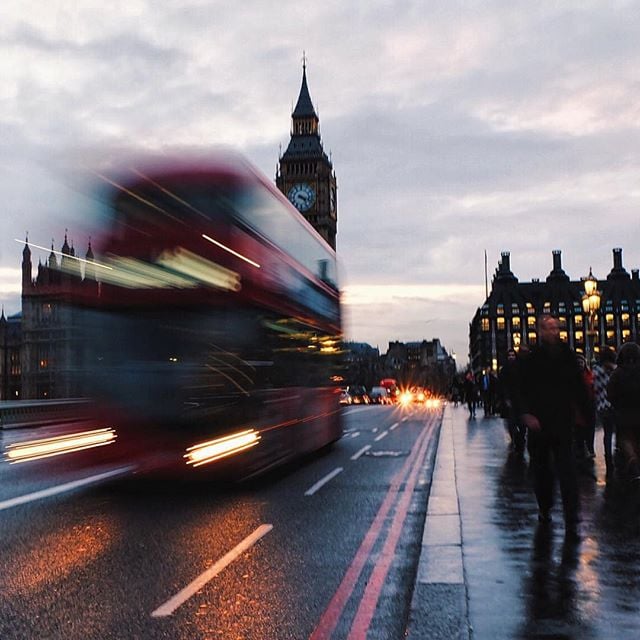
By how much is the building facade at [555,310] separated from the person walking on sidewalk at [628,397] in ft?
509

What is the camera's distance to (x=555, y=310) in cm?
16750

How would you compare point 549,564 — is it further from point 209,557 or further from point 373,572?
point 209,557

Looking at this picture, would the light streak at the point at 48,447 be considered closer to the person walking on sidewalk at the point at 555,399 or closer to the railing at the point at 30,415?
the railing at the point at 30,415

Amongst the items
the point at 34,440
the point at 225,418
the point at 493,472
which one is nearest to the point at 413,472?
the point at 493,472

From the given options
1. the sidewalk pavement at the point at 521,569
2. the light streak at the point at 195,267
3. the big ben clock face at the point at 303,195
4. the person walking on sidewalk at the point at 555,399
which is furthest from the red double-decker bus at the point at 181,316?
the big ben clock face at the point at 303,195

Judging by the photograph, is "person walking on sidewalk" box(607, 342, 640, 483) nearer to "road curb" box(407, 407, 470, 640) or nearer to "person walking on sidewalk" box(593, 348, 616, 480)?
"person walking on sidewalk" box(593, 348, 616, 480)

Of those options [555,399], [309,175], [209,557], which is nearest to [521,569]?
[555,399]

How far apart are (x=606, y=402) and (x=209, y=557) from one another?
8676 millimetres

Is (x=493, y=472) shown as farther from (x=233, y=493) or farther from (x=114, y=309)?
(x=114, y=309)

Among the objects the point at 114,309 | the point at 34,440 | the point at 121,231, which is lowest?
the point at 34,440

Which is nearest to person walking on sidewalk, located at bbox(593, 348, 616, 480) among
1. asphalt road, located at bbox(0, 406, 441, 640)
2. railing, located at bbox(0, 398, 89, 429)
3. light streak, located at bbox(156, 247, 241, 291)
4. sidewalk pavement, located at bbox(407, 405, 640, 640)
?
sidewalk pavement, located at bbox(407, 405, 640, 640)

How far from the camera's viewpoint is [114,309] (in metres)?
11.0

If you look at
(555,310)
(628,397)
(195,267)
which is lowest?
(628,397)

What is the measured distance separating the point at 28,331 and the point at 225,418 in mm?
9387
